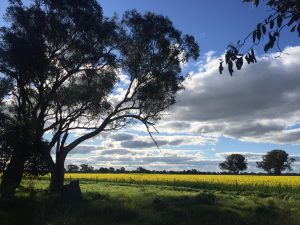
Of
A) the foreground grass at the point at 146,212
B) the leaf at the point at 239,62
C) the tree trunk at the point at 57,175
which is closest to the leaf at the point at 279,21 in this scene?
the leaf at the point at 239,62

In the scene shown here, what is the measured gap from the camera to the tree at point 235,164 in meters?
151

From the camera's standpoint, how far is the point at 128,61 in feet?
119

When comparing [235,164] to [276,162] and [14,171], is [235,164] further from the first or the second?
[14,171]

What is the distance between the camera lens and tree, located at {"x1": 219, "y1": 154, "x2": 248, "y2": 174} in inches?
5935

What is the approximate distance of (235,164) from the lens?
496 ft

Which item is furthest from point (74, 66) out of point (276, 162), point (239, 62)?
point (276, 162)

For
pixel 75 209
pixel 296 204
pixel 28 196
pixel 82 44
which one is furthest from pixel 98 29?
pixel 296 204

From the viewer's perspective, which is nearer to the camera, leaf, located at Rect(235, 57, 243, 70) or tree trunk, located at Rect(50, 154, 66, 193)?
leaf, located at Rect(235, 57, 243, 70)

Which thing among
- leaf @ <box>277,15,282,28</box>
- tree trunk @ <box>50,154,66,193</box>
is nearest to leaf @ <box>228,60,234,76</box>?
leaf @ <box>277,15,282,28</box>

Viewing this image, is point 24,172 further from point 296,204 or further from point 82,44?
point 296,204

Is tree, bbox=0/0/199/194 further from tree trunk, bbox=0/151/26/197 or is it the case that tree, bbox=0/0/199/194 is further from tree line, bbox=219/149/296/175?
tree line, bbox=219/149/296/175

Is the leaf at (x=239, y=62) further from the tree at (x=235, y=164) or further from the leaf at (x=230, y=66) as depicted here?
the tree at (x=235, y=164)

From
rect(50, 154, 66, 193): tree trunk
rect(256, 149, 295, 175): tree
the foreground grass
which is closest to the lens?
the foreground grass

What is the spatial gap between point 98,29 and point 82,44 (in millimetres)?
1763
